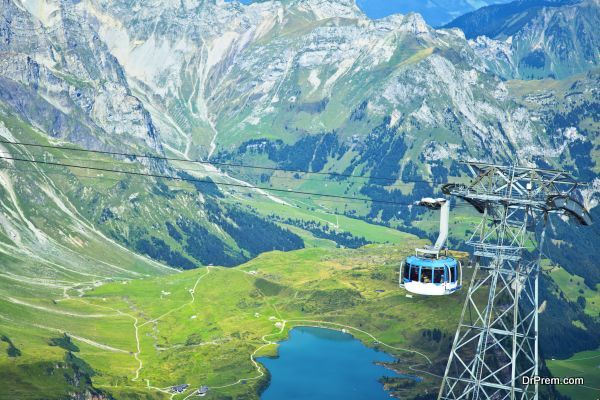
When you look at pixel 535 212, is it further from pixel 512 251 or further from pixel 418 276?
pixel 418 276

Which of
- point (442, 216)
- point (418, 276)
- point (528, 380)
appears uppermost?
point (442, 216)

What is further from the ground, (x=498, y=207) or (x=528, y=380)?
(x=498, y=207)

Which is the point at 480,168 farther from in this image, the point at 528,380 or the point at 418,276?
the point at 528,380

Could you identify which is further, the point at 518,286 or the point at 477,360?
the point at 477,360

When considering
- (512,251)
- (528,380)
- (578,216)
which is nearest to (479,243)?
(512,251)

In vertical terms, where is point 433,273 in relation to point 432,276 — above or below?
above

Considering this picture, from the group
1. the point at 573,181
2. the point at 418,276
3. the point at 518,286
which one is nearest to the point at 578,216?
the point at 573,181
